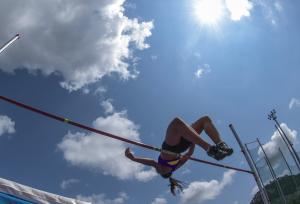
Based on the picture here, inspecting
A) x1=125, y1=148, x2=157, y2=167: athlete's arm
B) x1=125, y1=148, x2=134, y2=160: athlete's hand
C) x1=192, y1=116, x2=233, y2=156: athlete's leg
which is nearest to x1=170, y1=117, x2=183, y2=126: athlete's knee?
x1=192, y1=116, x2=233, y2=156: athlete's leg

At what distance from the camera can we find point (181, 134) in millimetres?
5387

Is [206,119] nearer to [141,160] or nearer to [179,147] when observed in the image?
[179,147]

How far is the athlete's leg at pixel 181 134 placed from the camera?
5039mm

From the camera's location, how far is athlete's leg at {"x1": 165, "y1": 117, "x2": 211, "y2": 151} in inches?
198

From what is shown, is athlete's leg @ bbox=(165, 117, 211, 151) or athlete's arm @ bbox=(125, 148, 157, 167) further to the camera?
athlete's arm @ bbox=(125, 148, 157, 167)

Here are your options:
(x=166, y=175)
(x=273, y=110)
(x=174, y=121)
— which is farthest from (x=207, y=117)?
(x=273, y=110)

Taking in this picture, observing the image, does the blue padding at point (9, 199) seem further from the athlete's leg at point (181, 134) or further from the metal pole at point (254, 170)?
the metal pole at point (254, 170)

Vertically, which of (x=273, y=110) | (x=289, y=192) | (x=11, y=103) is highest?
(x=273, y=110)

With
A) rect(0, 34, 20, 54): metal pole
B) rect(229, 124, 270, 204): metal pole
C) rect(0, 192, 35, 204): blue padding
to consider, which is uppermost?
rect(0, 34, 20, 54): metal pole

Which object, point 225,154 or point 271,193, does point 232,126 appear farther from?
point 271,193

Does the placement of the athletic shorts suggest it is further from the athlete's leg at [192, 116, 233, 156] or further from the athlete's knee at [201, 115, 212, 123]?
the athlete's knee at [201, 115, 212, 123]

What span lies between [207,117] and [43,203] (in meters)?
3.00

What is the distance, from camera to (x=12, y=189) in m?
4.46

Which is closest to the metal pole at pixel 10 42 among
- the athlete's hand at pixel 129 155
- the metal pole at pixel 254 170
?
the athlete's hand at pixel 129 155
